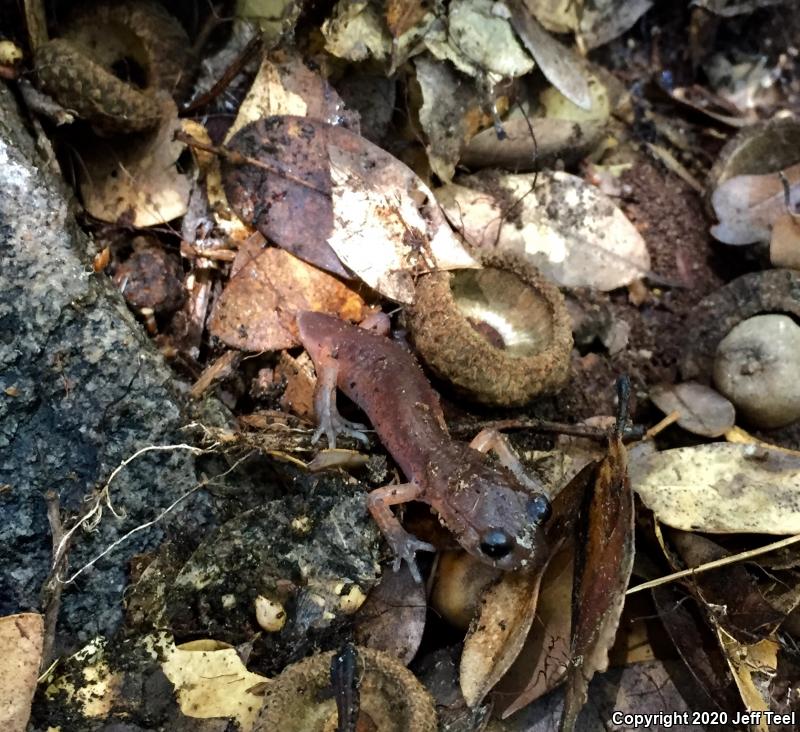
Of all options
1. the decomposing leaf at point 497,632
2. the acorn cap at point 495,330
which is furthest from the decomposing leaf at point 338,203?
the decomposing leaf at point 497,632

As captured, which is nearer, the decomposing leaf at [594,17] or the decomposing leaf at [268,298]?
the decomposing leaf at [268,298]

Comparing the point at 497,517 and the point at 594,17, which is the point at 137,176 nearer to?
the point at 497,517

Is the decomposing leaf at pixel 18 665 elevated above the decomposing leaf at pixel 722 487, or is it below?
above

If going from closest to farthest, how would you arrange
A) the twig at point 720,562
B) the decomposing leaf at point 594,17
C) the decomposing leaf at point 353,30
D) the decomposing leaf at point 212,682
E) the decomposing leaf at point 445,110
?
1. the decomposing leaf at point 212,682
2. the twig at point 720,562
3. the decomposing leaf at point 353,30
4. the decomposing leaf at point 445,110
5. the decomposing leaf at point 594,17

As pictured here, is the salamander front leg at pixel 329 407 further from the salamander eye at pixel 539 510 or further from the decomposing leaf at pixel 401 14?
the decomposing leaf at pixel 401 14

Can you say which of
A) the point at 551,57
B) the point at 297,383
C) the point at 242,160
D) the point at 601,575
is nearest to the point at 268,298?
the point at 297,383
